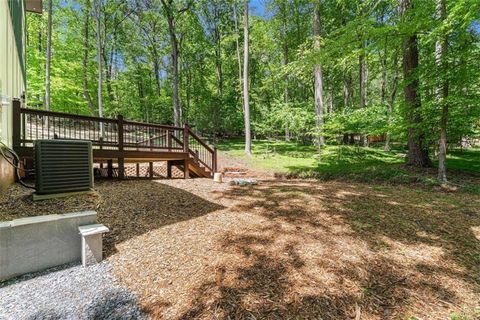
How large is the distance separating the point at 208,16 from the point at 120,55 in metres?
8.60

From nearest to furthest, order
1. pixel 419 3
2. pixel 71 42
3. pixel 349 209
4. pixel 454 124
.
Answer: pixel 349 209
pixel 419 3
pixel 454 124
pixel 71 42

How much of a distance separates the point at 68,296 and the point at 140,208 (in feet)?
5.88

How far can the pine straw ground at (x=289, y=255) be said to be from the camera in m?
2.05

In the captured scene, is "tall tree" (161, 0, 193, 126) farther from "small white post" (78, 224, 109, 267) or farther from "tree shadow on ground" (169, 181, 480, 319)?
"small white post" (78, 224, 109, 267)

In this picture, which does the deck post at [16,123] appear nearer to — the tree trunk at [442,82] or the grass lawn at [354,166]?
the grass lawn at [354,166]

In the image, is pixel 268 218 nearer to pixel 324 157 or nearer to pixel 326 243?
pixel 326 243

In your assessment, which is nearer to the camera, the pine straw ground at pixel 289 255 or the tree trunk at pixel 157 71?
the pine straw ground at pixel 289 255

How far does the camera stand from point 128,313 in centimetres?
203

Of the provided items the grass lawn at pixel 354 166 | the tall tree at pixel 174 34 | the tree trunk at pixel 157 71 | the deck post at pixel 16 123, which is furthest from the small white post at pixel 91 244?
the tree trunk at pixel 157 71

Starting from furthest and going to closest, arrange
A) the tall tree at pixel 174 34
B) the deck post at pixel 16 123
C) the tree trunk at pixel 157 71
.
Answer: the tree trunk at pixel 157 71, the tall tree at pixel 174 34, the deck post at pixel 16 123

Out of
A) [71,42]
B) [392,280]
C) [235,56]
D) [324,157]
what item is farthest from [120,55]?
[392,280]

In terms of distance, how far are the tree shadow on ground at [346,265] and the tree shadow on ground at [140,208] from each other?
1.00 metres

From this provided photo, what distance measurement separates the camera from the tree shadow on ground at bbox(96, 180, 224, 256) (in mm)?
3256

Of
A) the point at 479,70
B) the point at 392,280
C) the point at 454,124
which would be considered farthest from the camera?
the point at 454,124
